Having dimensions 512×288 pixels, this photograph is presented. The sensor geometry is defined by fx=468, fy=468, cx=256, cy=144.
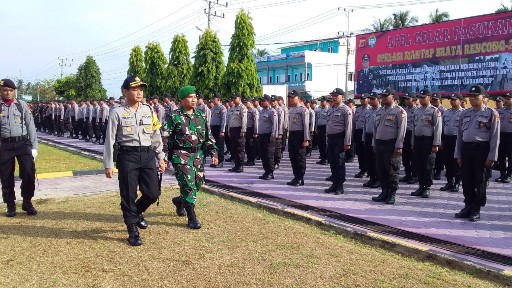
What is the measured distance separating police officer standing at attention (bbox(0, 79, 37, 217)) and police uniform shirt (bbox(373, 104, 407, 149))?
17.0 feet

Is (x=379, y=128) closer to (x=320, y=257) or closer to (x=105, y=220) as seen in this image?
(x=320, y=257)

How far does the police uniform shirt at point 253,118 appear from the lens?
37.8 feet

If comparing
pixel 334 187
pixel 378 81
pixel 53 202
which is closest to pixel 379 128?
pixel 334 187

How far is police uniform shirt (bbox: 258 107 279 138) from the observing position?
10094 mm

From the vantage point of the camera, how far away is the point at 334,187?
819 cm

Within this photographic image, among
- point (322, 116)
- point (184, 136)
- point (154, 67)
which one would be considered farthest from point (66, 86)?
point (184, 136)

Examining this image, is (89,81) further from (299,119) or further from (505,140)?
(505,140)

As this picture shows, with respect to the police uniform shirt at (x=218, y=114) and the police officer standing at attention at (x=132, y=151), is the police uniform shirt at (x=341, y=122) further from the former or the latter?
the police uniform shirt at (x=218, y=114)

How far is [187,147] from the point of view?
5.77 m

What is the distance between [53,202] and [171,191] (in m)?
1.95

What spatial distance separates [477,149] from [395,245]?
2160 millimetres

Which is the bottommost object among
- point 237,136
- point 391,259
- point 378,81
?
point 391,259

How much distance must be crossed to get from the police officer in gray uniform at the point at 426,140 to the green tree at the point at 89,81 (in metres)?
32.0

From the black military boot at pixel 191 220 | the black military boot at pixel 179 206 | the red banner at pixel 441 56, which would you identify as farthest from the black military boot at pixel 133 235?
the red banner at pixel 441 56
